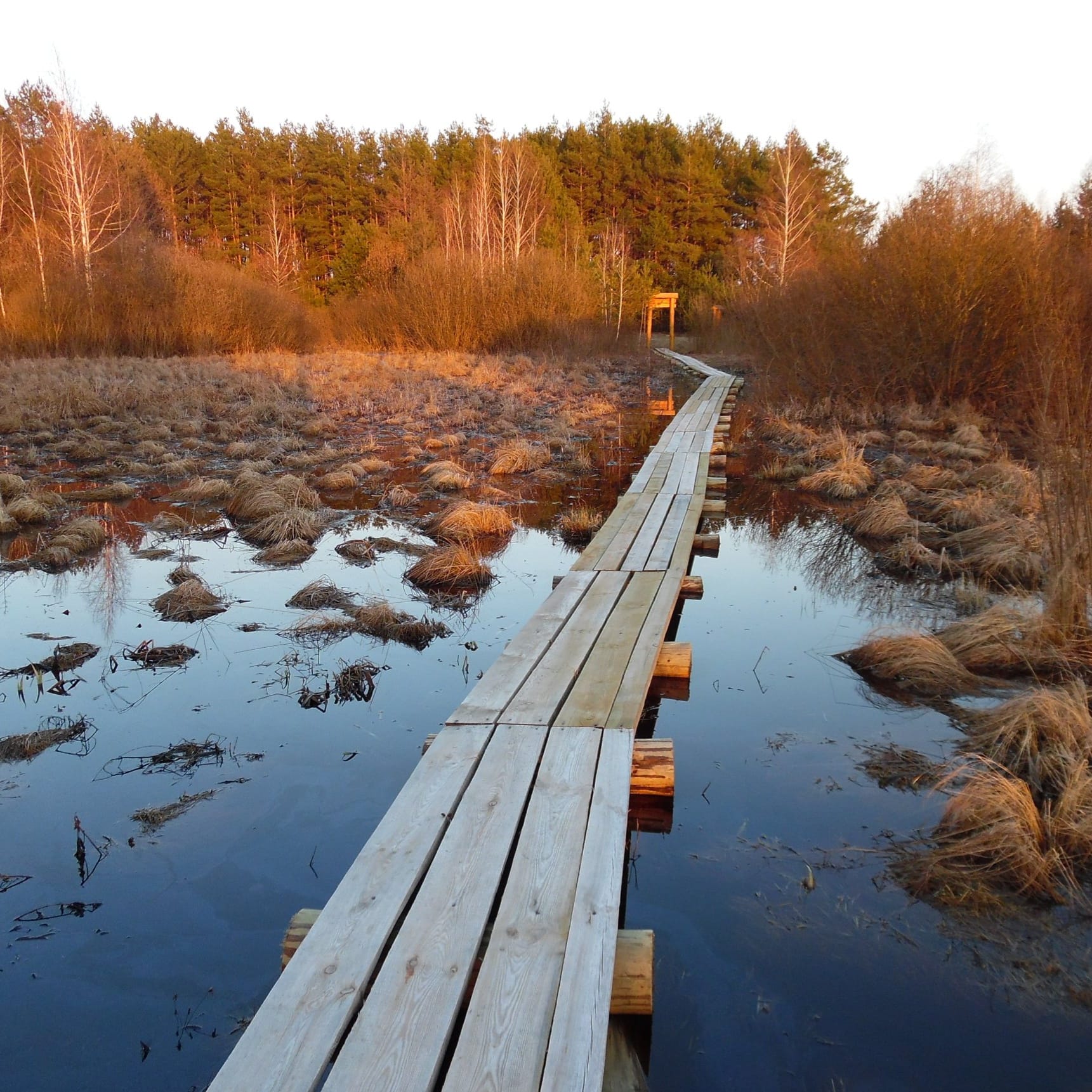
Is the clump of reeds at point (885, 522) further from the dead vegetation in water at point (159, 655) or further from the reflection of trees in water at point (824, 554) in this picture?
the dead vegetation in water at point (159, 655)

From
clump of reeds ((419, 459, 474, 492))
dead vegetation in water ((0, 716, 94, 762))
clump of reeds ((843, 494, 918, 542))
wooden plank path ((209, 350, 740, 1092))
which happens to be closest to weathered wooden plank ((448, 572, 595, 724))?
wooden plank path ((209, 350, 740, 1092))

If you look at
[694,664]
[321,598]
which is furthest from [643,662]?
[321,598]

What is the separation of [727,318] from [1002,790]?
27.8 m

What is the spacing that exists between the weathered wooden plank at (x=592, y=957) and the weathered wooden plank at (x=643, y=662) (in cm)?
54

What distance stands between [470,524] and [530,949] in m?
5.27

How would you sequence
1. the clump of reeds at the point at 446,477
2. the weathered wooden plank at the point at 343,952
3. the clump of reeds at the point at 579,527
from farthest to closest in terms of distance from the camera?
the clump of reeds at the point at 446,477 → the clump of reeds at the point at 579,527 → the weathered wooden plank at the point at 343,952

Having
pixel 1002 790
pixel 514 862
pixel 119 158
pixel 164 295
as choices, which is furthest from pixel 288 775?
pixel 119 158

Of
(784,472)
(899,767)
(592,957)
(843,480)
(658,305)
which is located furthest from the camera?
(658,305)

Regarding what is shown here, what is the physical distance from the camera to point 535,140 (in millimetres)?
42875

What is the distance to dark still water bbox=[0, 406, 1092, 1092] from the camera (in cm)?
228

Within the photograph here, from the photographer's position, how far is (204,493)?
866 cm

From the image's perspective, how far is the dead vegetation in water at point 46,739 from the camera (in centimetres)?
371

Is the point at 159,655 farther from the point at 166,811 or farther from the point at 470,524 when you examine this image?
the point at 470,524

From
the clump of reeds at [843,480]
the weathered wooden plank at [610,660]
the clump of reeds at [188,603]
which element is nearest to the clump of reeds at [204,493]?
the clump of reeds at [188,603]
